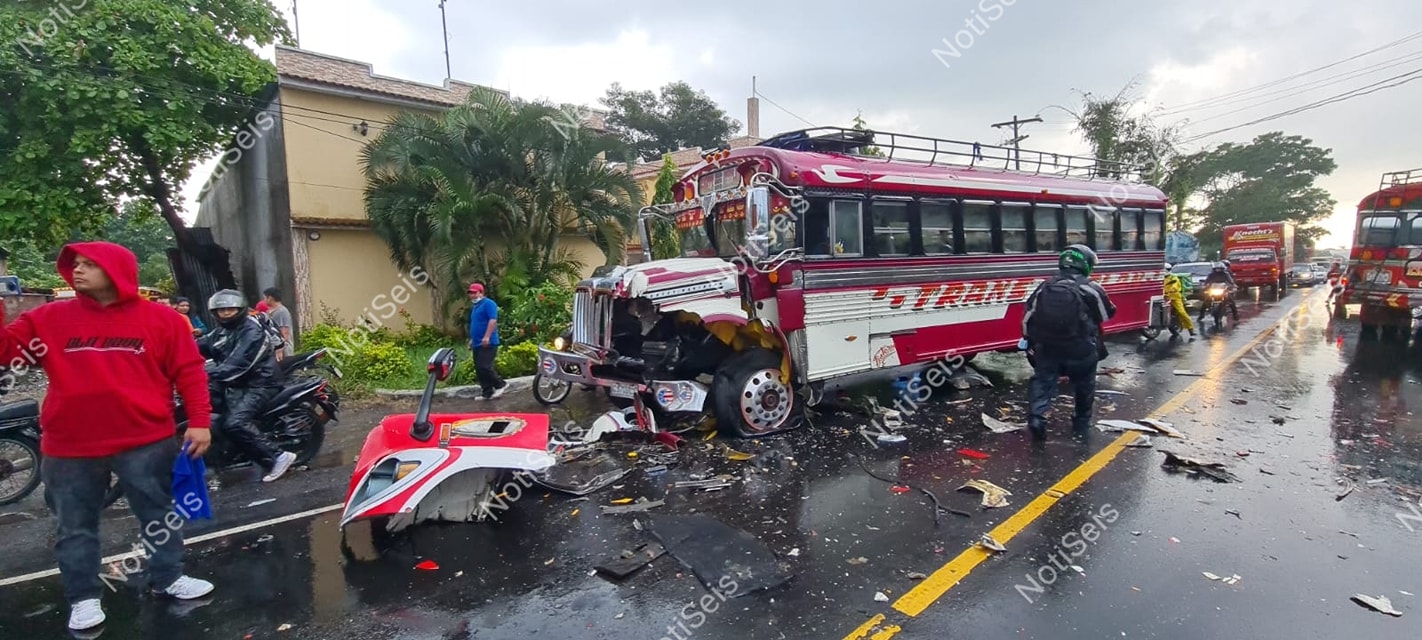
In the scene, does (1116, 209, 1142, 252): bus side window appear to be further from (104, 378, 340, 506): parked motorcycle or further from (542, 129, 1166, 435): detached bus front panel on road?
(104, 378, 340, 506): parked motorcycle

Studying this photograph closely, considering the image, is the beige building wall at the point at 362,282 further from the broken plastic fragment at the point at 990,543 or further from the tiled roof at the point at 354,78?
the broken plastic fragment at the point at 990,543

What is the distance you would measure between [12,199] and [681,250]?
455 inches

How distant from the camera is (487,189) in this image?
12891 mm

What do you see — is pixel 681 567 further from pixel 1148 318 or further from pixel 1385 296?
pixel 1385 296

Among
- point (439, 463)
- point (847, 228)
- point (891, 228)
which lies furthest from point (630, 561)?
point (891, 228)

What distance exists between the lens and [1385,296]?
1228 cm

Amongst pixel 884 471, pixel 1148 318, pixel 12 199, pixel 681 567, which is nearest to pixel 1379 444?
pixel 884 471

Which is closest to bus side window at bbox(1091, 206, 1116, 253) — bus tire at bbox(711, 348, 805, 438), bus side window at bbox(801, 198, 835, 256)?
bus side window at bbox(801, 198, 835, 256)

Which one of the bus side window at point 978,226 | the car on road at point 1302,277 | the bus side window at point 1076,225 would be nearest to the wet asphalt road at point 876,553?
the bus side window at point 978,226

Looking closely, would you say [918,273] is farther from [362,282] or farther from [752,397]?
[362,282]

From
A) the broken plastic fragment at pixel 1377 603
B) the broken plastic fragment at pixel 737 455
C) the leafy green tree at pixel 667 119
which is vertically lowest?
the broken plastic fragment at pixel 1377 603

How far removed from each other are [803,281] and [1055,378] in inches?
104

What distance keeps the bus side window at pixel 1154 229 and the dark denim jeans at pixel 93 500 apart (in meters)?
13.0

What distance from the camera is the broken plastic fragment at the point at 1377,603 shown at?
133 inches
